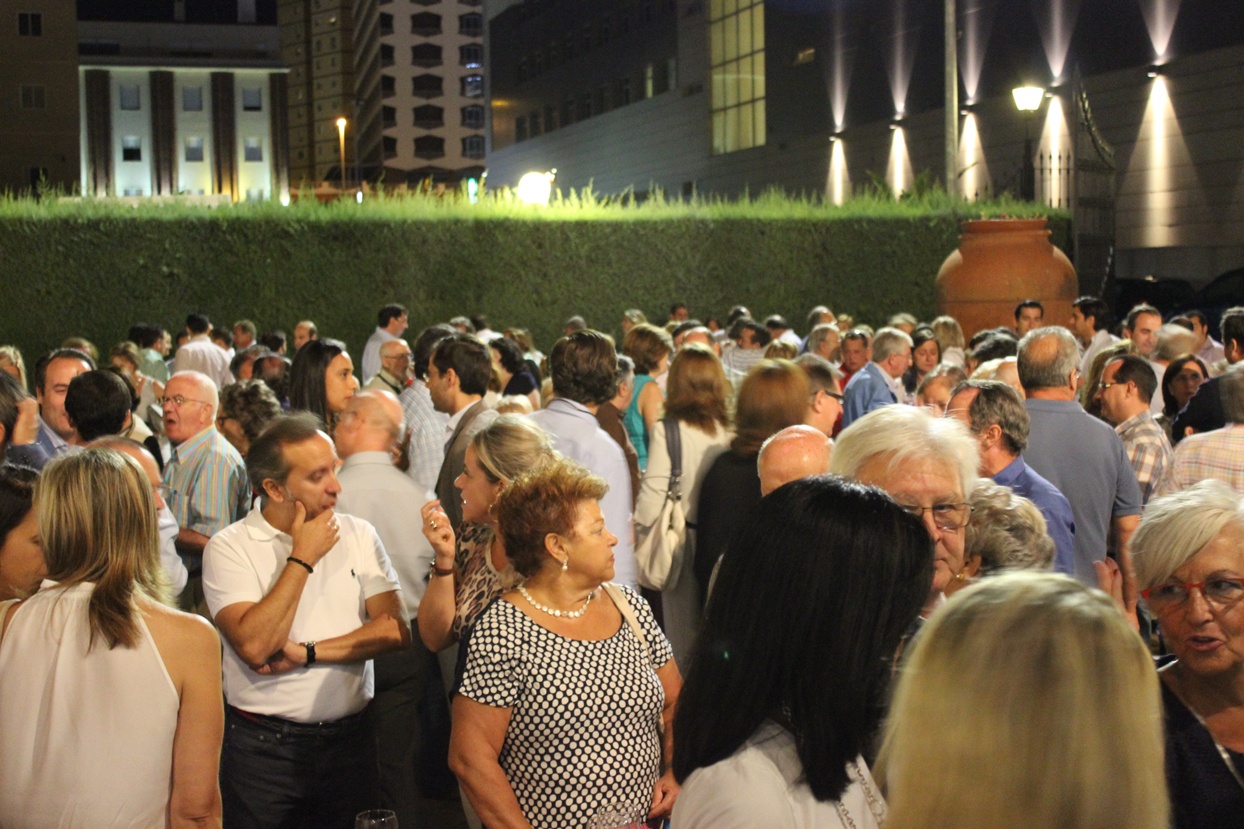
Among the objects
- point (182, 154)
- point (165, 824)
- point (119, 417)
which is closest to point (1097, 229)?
point (119, 417)

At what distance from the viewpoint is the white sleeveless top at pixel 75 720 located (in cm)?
317

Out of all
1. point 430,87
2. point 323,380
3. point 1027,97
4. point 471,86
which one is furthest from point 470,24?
point 323,380

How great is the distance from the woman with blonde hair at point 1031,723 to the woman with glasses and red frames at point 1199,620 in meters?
1.19

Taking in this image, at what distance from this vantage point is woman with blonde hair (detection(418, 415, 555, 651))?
4.34 meters

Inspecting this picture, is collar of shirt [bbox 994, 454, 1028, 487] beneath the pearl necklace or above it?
→ above

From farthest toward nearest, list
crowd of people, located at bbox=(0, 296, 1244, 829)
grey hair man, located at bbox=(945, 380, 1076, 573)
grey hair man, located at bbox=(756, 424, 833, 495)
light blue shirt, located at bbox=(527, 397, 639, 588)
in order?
light blue shirt, located at bbox=(527, 397, 639, 588), grey hair man, located at bbox=(945, 380, 1076, 573), grey hair man, located at bbox=(756, 424, 833, 495), crowd of people, located at bbox=(0, 296, 1244, 829)

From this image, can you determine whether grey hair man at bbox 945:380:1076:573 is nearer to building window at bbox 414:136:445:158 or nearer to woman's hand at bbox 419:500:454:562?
woman's hand at bbox 419:500:454:562

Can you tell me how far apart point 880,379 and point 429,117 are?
118848 mm

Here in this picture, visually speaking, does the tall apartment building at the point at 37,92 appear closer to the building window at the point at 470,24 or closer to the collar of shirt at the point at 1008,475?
the building window at the point at 470,24

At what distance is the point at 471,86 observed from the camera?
124m

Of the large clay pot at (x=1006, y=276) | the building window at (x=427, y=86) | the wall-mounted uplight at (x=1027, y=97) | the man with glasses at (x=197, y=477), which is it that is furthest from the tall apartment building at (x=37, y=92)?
the man with glasses at (x=197, y=477)

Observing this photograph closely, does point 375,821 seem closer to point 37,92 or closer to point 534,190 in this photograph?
point 534,190

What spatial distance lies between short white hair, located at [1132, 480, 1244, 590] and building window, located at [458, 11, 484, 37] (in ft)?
410

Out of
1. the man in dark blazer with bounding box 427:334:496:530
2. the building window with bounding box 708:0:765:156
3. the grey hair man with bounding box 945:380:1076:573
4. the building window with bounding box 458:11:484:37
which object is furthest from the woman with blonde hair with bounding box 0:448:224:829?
the building window with bounding box 458:11:484:37
